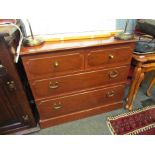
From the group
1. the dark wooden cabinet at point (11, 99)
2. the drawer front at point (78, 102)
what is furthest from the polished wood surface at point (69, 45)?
the drawer front at point (78, 102)

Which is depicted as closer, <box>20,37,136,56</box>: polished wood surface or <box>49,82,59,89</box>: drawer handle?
<box>20,37,136,56</box>: polished wood surface

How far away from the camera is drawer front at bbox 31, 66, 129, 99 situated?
1129mm

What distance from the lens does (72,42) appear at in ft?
3.63

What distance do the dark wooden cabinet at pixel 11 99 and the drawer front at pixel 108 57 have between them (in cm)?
59

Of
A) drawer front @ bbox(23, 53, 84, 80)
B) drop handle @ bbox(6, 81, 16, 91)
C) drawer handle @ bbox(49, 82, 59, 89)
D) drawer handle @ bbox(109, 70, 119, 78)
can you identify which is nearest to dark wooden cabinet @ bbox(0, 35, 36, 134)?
drop handle @ bbox(6, 81, 16, 91)

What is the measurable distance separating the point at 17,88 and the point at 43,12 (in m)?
0.63

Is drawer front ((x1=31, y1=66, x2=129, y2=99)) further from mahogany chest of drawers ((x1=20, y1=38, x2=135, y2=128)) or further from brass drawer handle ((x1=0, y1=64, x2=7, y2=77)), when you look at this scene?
brass drawer handle ((x1=0, y1=64, x2=7, y2=77))

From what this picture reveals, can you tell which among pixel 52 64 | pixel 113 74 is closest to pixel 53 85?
pixel 52 64

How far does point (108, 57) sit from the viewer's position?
3.82 feet

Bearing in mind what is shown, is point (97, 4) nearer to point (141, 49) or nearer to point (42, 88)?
point (141, 49)

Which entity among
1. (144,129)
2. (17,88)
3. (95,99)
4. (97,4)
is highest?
(97,4)

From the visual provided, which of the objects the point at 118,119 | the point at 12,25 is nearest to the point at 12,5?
the point at 12,25

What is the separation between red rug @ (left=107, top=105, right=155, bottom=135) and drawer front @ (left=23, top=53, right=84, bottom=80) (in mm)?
775
